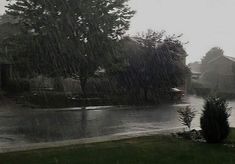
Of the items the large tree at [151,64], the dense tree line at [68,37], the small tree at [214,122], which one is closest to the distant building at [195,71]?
the large tree at [151,64]

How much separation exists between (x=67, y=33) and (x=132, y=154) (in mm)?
22083

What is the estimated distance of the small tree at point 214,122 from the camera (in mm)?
12336

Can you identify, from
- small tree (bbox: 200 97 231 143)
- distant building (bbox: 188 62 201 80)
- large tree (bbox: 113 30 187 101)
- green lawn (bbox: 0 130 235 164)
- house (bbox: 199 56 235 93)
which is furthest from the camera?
distant building (bbox: 188 62 201 80)

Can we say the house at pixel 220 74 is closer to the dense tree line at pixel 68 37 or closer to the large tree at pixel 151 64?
the large tree at pixel 151 64

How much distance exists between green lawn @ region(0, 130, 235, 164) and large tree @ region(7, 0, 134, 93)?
63.3 ft

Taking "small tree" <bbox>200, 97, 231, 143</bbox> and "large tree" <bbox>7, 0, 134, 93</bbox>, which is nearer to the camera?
"small tree" <bbox>200, 97, 231, 143</bbox>

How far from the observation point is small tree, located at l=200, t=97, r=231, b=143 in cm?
1234

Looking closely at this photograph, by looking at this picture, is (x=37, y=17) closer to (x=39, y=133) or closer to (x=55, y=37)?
(x=55, y=37)

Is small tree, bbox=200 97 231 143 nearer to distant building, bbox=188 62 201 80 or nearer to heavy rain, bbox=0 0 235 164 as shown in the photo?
heavy rain, bbox=0 0 235 164

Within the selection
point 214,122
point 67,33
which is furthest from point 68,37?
point 214,122

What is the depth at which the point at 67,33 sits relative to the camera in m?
31.0

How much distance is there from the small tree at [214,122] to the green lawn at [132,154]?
1.39 ft

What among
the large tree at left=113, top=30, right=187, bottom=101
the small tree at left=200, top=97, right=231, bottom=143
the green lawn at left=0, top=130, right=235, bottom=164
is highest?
the large tree at left=113, top=30, right=187, bottom=101

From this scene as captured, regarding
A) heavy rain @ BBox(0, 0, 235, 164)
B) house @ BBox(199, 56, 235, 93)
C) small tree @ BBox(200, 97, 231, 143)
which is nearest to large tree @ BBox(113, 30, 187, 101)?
heavy rain @ BBox(0, 0, 235, 164)
